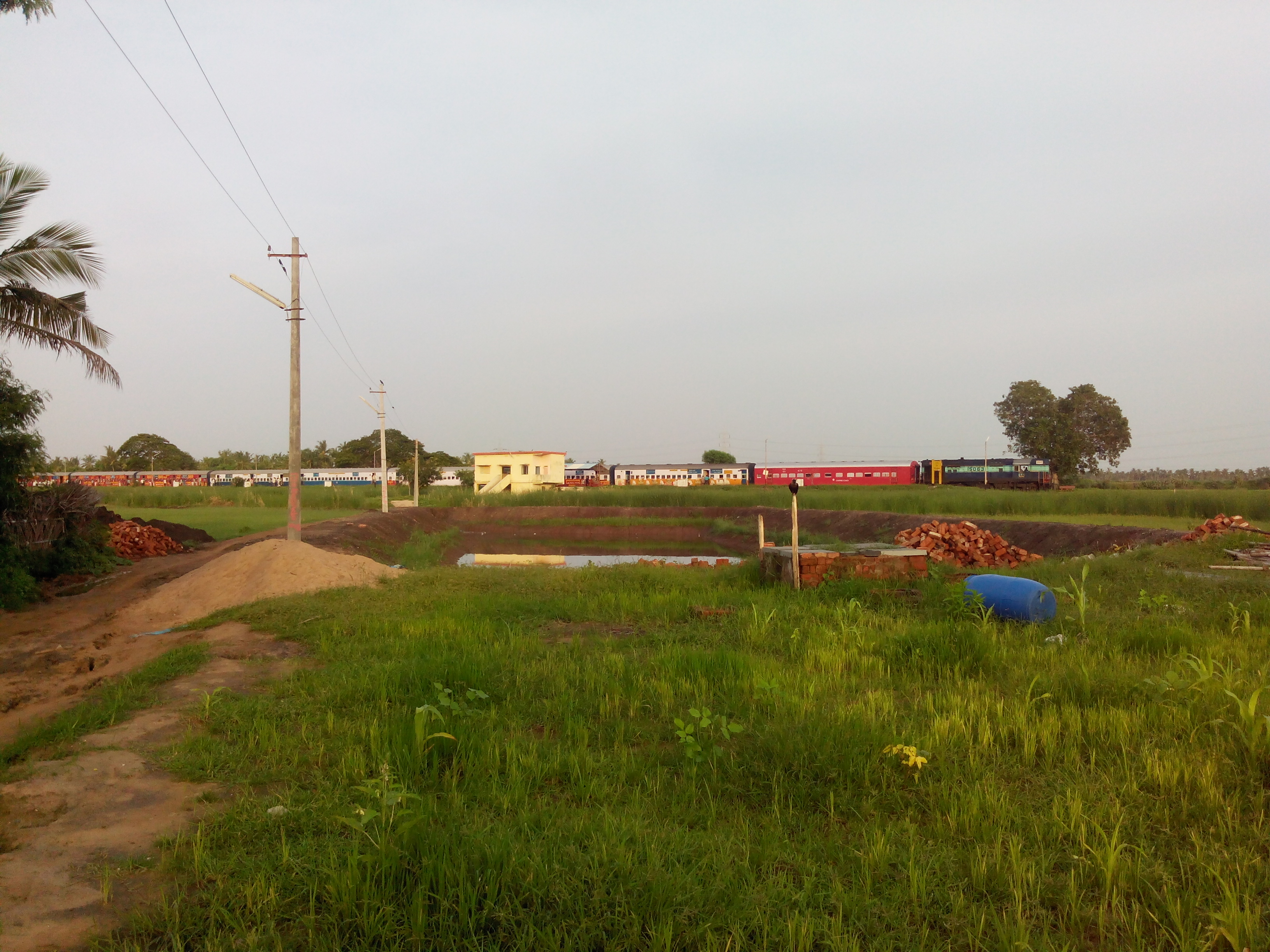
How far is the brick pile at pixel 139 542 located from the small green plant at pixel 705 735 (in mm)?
18060

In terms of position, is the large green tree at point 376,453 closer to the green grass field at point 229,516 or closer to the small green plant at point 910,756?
the green grass field at point 229,516

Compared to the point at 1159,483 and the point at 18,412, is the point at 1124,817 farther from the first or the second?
the point at 1159,483

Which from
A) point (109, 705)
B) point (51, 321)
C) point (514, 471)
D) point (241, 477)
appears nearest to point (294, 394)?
point (51, 321)

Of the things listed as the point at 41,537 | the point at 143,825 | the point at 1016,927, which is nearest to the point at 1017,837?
the point at 1016,927

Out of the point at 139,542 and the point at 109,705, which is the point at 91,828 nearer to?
the point at 109,705

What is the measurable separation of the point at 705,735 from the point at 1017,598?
4.66 meters

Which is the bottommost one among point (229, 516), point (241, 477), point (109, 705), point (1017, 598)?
point (109, 705)

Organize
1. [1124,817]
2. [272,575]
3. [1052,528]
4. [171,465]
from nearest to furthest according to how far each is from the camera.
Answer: [1124,817]
[272,575]
[1052,528]
[171,465]

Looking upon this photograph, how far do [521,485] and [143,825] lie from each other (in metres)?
53.3

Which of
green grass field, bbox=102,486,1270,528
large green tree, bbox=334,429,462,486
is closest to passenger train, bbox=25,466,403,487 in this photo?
large green tree, bbox=334,429,462,486

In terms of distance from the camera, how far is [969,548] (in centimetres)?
1683

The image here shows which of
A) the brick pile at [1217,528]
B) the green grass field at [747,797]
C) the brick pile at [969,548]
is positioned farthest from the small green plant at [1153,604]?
the brick pile at [969,548]

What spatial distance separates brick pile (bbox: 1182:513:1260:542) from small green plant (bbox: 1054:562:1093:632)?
19.6 feet

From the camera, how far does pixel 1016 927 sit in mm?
2531
